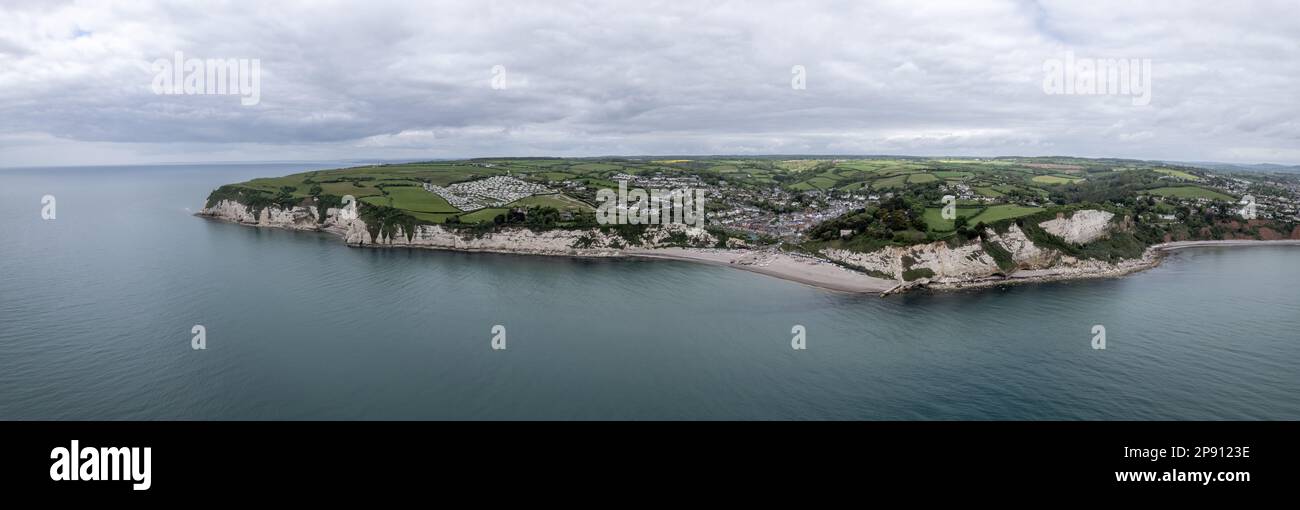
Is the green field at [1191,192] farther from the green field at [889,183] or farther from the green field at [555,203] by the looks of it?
the green field at [555,203]

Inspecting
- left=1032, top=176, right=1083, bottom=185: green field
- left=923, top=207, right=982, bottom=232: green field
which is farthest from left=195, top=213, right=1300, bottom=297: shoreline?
left=1032, top=176, right=1083, bottom=185: green field

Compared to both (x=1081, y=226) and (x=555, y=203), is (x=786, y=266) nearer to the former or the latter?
(x=1081, y=226)

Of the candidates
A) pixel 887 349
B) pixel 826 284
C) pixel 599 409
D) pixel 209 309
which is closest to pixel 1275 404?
pixel 887 349

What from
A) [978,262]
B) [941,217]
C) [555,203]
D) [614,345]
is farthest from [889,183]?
[614,345]

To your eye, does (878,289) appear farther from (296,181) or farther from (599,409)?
(296,181)
